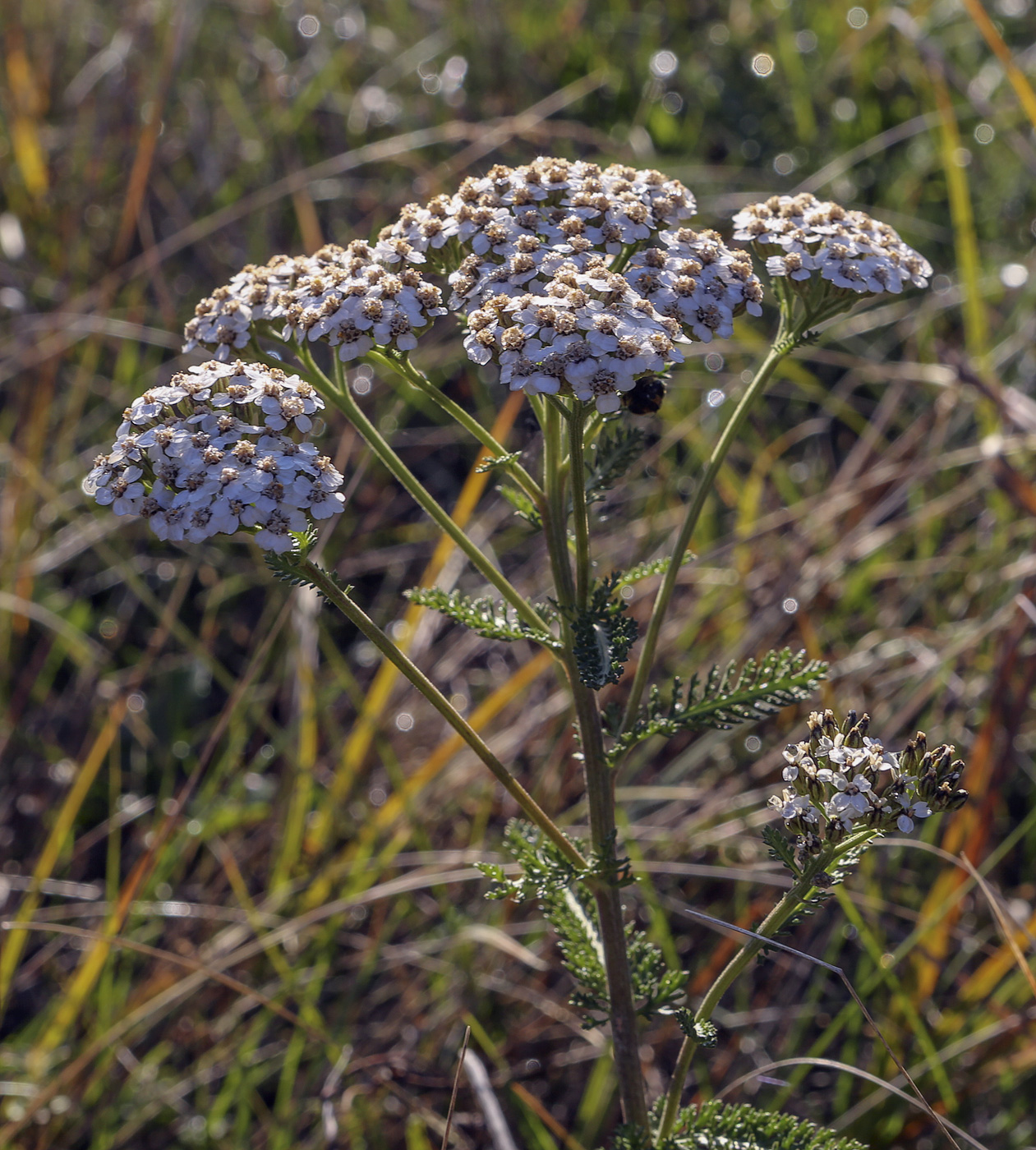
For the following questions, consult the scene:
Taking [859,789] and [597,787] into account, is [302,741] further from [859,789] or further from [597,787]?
[859,789]

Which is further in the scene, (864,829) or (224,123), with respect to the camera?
(224,123)

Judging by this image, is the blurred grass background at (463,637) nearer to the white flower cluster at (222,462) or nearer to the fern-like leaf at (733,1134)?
the fern-like leaf at (733,1134)

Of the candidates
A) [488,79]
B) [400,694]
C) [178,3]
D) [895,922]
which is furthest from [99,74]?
[895,922]

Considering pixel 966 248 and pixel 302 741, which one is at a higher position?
pixel 966 248

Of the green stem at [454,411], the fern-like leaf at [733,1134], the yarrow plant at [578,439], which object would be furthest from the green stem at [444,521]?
the fern-like leaf at [733,1134]

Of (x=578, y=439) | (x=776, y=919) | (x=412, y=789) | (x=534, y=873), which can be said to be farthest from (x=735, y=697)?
(x=412, y=789)

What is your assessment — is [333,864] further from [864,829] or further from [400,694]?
[864,829]

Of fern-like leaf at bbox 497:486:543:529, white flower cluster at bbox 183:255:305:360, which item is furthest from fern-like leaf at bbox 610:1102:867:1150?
white flower cluster at bbox 183:255:305:360

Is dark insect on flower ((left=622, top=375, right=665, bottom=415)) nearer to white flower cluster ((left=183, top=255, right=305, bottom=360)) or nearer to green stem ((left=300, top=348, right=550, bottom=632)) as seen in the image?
green stem ((left=300, top=348, right=550, bottom=632))
